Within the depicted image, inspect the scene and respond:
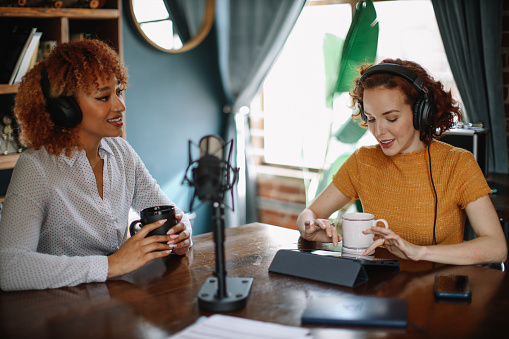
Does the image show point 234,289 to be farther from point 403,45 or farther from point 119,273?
point 403,45

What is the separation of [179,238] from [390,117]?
75 cm

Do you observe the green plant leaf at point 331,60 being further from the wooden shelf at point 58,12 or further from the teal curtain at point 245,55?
the wooden shelf at point 58,12

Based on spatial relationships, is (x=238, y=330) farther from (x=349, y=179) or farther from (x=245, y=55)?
(x=245, y=55)

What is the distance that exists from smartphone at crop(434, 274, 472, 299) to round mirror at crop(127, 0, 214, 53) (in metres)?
2.69

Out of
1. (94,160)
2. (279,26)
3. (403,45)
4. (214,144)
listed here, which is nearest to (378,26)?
(403,45)

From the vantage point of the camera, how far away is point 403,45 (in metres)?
3.05

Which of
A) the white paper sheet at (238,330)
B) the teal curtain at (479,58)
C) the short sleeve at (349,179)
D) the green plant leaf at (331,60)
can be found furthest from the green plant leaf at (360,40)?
A: the white paper sheet at (238,330)

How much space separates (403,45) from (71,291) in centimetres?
239

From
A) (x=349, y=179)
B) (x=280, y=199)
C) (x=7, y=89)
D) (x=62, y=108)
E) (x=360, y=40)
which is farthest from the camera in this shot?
(x=280, y=199)

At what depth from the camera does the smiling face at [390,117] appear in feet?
5.54

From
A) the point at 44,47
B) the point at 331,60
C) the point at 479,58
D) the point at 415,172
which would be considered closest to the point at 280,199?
the point at 331,60

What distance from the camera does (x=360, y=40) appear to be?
9.51 ft

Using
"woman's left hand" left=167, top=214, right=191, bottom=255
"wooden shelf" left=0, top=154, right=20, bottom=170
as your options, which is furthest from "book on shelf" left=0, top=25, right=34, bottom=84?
"woman's left hand" left=167, top=214, right=191, bottom=255

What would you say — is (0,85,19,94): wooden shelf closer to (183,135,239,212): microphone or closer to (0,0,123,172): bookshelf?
(0,0,123,172): bookshelf
